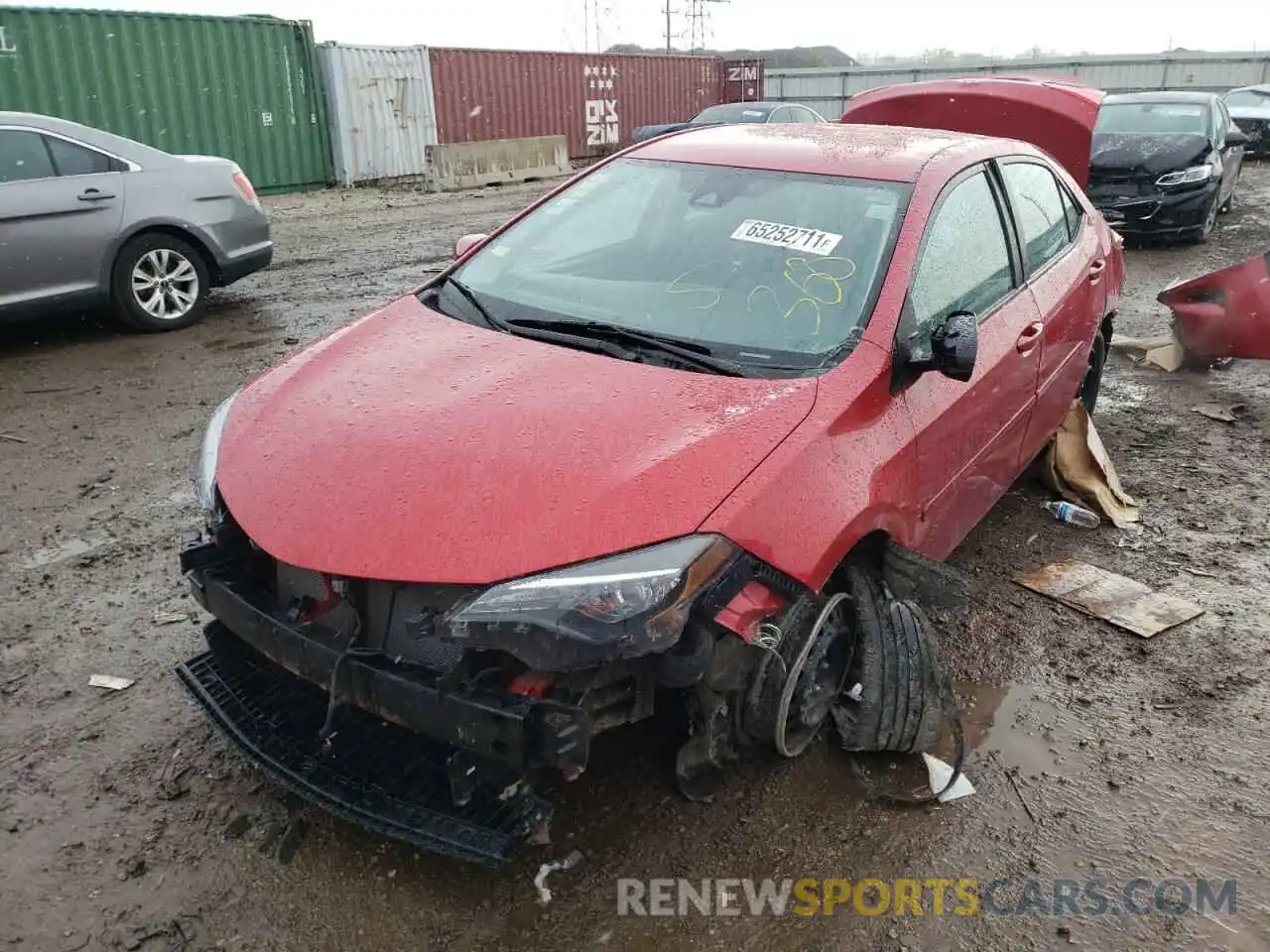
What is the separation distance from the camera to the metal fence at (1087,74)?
31.5m

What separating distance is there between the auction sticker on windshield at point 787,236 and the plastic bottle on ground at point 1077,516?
212 centimetres

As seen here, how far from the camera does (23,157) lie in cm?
639

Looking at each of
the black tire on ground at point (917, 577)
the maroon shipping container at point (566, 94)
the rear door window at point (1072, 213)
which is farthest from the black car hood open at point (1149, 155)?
the maroon shipping container at point (566, 94)

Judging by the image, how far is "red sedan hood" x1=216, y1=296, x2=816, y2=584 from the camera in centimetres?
213

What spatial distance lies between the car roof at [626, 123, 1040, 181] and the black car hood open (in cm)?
744

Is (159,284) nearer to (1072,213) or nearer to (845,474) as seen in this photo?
(1072,213)

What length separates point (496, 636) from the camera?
202cm

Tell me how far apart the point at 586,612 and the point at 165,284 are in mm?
6468

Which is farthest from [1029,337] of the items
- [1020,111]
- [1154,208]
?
[1154,208]

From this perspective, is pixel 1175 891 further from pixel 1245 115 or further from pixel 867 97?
pixel 1245 115

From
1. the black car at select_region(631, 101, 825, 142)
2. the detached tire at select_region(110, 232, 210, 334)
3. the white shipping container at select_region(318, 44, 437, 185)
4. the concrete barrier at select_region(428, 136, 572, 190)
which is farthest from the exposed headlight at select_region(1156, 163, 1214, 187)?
the white shipping container at select_region(318, 44, 437, 185)

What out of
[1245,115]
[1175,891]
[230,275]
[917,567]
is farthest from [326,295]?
[1245,115]

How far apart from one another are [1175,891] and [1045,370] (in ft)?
6.92

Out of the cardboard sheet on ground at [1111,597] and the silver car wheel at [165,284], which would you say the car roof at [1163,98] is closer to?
the cardboard sheet on ground at [1111,597]
